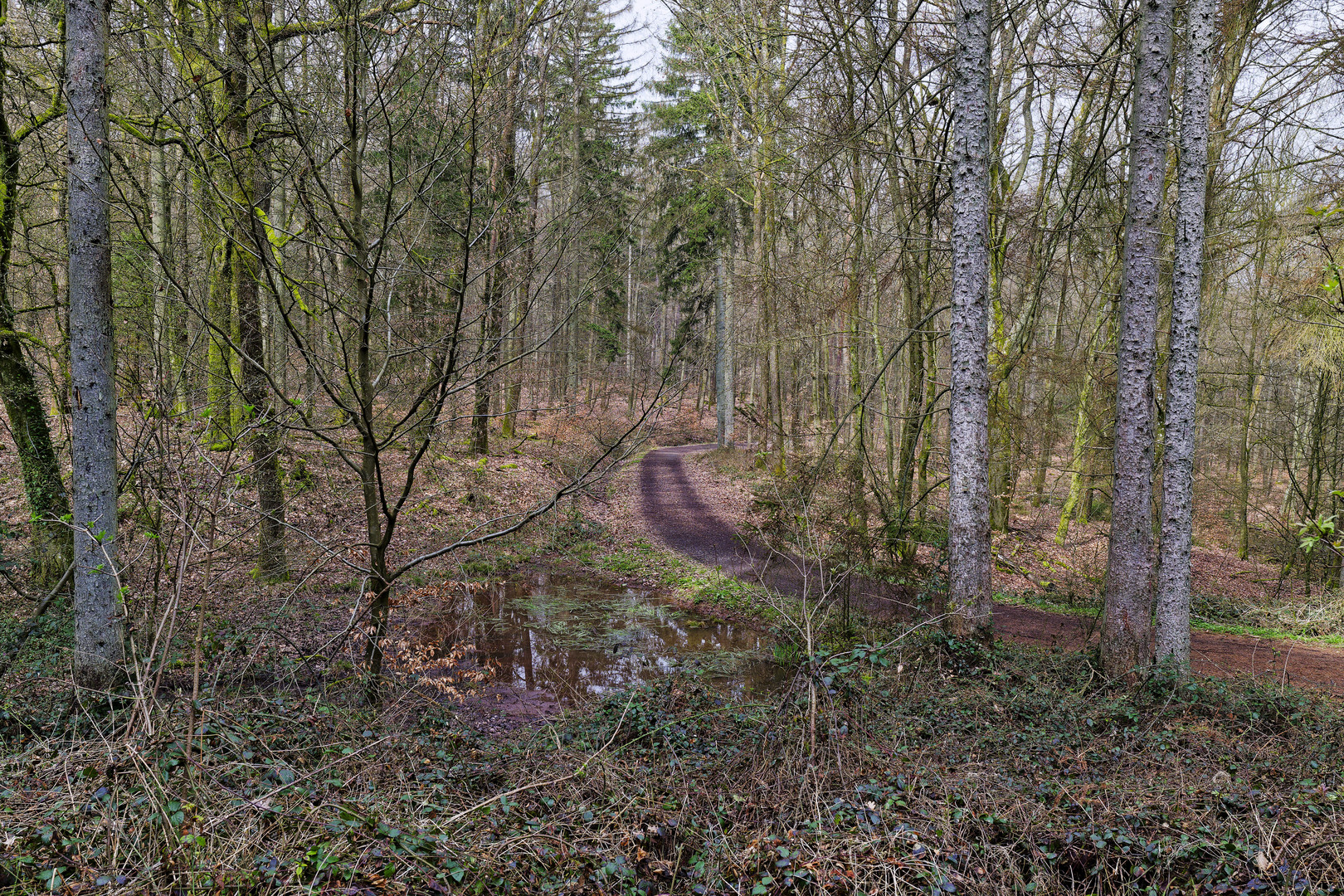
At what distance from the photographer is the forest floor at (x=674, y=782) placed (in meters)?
2.80

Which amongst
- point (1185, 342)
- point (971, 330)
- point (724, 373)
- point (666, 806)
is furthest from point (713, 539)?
point (724, 373)

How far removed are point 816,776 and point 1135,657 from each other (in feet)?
12.9

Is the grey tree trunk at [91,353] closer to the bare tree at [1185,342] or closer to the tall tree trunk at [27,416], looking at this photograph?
the tall tree trunk at [27,416]

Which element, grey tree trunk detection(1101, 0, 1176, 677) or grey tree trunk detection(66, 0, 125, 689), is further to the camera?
grey tree trunk detection(1101, 0, 1176, 677)

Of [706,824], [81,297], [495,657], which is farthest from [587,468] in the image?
[495,657]

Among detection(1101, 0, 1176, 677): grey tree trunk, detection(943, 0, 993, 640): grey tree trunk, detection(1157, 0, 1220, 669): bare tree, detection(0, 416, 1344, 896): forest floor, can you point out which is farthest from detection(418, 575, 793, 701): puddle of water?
detection(1157, 0, 1220, 669): bare tree

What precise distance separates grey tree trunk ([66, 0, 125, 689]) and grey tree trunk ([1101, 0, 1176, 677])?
7.62 meters

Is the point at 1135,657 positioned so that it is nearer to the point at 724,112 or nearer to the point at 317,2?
the point at 317,2

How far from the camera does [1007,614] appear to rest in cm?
1009

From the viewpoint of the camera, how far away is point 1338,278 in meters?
4.32

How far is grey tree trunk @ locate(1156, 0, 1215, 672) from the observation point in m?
5.64

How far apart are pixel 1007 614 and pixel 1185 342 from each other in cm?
567

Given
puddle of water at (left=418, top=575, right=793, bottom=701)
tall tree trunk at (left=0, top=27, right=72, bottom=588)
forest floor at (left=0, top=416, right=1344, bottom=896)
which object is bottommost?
puddle of water at (left=418, top=575, right=793, bottom=701)

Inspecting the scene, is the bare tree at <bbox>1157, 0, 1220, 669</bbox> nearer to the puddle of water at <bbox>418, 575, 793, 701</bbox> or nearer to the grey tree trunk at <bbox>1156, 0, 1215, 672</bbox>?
the grey tree trunk at <bbox>1156, 0, 1215, 672</bbox>
